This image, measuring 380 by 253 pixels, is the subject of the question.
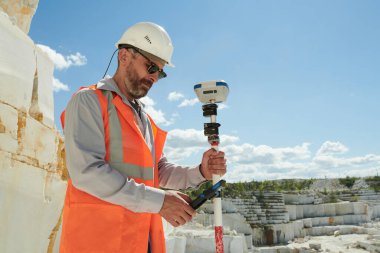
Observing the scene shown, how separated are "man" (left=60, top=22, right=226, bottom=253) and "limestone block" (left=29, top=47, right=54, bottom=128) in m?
0.79

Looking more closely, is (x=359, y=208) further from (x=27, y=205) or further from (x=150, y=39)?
(x=150, y=39)

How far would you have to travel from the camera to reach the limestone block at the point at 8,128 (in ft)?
6.19

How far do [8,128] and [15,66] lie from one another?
35 centimetres

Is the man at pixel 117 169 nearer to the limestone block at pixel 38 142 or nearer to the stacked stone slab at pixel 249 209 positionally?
the limestone block at pixel 38 142

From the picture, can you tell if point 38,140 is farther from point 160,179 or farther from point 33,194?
point 160,179

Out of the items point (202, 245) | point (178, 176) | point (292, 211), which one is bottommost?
point (292, 211)

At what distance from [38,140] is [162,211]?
3.92 ft

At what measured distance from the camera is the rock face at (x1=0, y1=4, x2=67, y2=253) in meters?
1.91

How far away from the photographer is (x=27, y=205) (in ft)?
6.83

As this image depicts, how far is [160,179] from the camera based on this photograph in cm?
198

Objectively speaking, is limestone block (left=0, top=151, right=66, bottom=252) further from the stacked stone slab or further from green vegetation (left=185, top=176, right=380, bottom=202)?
green vegetation (left=185, top=176, right=380, bottom=202)

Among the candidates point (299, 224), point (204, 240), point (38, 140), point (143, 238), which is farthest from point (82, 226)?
point (299, 224)

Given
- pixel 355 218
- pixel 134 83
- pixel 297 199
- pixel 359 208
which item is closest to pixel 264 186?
pixel 297 199

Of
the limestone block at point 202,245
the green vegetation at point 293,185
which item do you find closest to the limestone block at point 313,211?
the green vegetation at point 293,185
